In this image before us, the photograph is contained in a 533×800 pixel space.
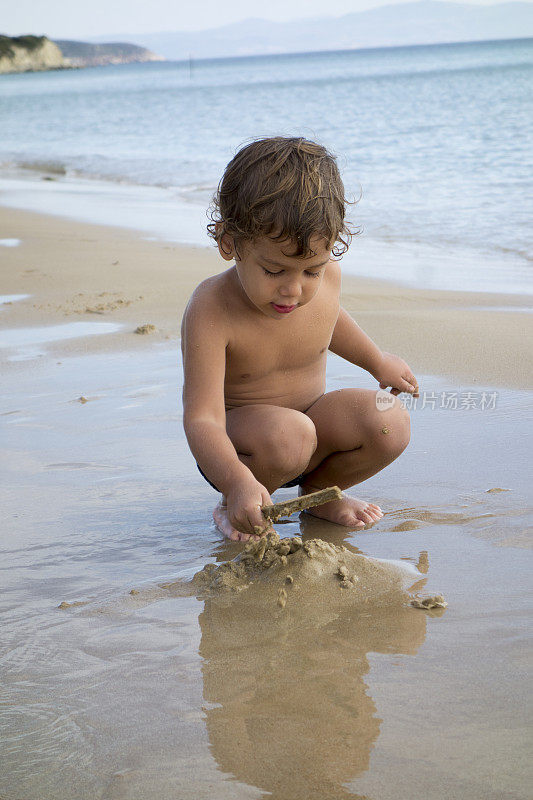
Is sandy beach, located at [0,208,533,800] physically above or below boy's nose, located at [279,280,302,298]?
below

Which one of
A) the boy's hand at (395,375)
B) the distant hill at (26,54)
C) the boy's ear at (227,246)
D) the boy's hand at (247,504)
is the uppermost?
the distant hill at (26,54)

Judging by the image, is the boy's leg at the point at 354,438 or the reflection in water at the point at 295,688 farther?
the boy's leg at the point at 354,438

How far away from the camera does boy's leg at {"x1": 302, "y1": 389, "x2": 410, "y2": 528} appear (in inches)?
90.3

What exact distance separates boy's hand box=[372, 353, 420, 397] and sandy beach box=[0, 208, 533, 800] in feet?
0.82

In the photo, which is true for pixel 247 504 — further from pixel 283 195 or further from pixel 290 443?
pixel 283 195

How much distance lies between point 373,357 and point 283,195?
2.48 feet

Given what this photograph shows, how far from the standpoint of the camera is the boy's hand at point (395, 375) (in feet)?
8.36

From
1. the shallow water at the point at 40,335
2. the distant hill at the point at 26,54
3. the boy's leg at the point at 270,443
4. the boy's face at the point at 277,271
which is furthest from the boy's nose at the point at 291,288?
the distant hill at the point at 26,54

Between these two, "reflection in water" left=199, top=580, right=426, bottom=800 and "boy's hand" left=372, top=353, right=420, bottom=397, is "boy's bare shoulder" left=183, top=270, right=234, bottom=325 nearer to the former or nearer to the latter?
"boy's hand" left=372, top=353, right=420, bottom=397

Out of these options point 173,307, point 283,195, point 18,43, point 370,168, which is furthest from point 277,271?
point 18,43

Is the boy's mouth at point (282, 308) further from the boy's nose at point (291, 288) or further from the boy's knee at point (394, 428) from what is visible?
the boy's knee at point (394, 428)

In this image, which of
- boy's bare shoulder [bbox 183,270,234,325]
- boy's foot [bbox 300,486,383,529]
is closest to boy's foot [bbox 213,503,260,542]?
boy's foot [bbox 300,486,383,529]

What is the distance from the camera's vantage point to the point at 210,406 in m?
2.13

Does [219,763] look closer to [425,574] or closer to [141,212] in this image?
[425,574]
